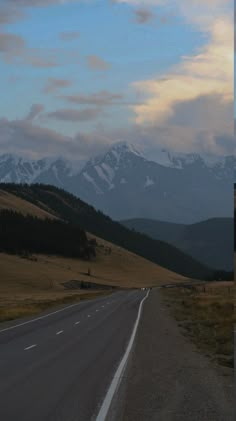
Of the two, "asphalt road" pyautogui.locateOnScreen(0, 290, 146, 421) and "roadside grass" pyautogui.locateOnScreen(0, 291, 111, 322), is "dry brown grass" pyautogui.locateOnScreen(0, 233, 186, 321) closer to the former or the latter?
"roadside grass" pyautogui.locateOnScreen(0, 291, 111, 322)

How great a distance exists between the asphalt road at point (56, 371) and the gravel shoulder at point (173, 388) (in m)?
0.56

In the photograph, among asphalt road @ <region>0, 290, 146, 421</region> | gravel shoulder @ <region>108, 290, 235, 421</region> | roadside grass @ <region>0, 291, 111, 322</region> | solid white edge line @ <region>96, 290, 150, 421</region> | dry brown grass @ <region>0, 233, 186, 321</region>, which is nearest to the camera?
solid white edge line @ <region>96, 290, 150, 421</region>

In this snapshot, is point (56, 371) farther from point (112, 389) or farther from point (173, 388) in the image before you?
point (173, 388)

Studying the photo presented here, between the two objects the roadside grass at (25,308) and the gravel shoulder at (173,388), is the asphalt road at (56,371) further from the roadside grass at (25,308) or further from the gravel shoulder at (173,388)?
the roadside grass at (25,308)

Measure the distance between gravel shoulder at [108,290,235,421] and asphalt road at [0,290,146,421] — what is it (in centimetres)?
56

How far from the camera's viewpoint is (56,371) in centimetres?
1756

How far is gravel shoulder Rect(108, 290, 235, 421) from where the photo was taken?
11773mm

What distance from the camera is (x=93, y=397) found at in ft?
44.3

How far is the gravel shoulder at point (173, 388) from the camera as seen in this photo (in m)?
11.8

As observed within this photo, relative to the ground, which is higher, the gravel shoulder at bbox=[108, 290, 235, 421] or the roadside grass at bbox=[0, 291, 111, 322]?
the roadside grass at bbox=[0, 291, 111, 322]

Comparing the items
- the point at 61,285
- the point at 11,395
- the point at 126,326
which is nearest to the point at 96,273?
the point at 61,285

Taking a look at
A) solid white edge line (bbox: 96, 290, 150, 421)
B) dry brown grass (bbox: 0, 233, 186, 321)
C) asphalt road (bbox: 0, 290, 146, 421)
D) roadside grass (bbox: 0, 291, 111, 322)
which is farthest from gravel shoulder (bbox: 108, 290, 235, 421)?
dry brown grass (bbox: 0, 233, 186, 321)

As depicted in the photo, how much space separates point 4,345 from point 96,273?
163344 millimetres

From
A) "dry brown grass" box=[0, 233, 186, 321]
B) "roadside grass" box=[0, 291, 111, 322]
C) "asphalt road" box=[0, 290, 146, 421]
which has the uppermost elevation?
"dry brown grass" box=[0, 233, 186, 321]
